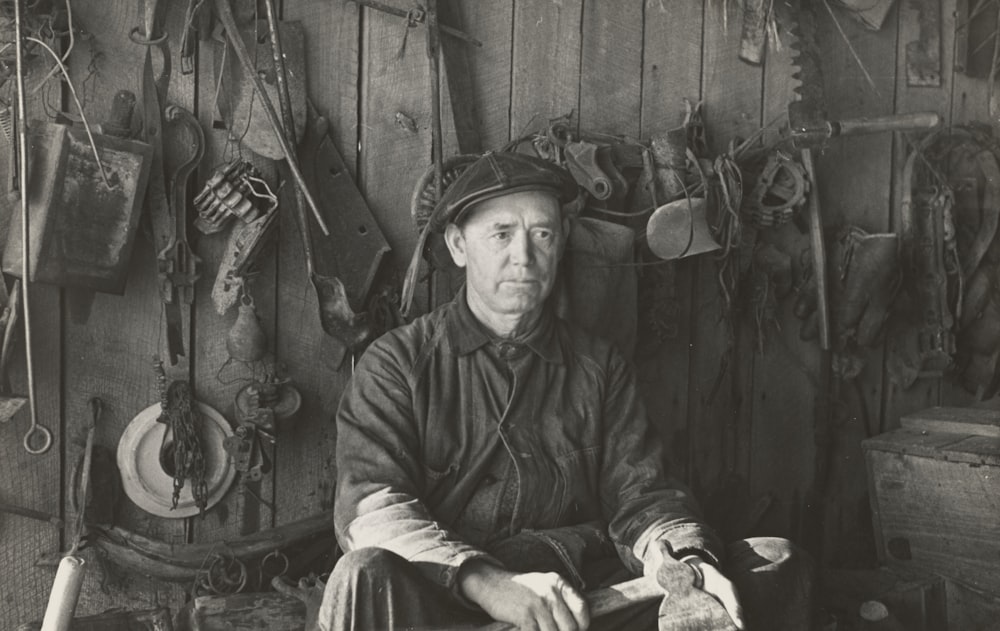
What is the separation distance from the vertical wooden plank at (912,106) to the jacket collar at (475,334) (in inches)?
77.1

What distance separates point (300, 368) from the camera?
10.7 feet

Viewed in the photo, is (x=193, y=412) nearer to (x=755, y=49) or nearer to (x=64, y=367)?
(x=64, y=367)

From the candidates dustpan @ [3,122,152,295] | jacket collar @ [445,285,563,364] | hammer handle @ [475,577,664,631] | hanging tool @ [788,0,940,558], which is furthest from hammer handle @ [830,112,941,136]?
dustpan @ [3,122,152,295]

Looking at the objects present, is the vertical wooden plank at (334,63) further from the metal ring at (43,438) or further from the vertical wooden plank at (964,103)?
the vertical wooden plank at (964,103)

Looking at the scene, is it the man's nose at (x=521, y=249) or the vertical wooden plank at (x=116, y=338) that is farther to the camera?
the vertical wooden plank at (x=116, y=338)

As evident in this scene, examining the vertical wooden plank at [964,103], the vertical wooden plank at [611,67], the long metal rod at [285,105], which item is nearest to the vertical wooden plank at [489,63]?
the vertical wooden plank at [611,67]

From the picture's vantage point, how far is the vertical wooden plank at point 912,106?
13.6 ft

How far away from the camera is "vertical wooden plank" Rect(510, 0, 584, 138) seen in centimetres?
350

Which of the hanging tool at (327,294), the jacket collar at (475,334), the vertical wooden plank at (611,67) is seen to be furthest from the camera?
the vertical wooden plank at (611,67)

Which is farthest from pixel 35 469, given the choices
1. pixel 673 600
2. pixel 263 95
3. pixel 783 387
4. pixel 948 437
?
pixel 948 437

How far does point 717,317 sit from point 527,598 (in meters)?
1.84

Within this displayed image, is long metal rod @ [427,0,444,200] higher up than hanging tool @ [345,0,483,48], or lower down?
lower down

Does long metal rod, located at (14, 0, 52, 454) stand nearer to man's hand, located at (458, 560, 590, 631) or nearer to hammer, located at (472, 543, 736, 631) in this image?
man's hand, located at (458, 560, 590, 631)

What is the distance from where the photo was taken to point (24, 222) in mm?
2744
